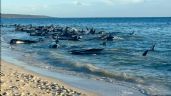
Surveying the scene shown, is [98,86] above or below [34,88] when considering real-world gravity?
below

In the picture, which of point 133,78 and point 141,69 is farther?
point 141,69

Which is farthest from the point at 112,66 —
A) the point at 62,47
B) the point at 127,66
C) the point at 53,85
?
the point at 62,47

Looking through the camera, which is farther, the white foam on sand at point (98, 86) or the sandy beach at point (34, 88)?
the white foam on sand at point (98, 86)

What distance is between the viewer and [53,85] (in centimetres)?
1833

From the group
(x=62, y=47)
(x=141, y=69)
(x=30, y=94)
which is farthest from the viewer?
(x=62, y=47)

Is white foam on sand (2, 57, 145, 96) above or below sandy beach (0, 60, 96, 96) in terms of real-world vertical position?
below

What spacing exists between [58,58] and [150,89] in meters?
14.5

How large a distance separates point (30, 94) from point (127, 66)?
12.5m

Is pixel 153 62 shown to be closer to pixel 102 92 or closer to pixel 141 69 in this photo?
pixel 141 69

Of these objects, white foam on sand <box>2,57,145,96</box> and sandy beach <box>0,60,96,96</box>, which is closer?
sandy beach <box>0,60,96,96</box>

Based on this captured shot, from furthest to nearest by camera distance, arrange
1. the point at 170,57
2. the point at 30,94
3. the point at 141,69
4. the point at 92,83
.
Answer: the point at 170,57, the point at 141,69, the point at 92,83, the point at 30,94

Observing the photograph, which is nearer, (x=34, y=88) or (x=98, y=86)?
(x=34, y=88)

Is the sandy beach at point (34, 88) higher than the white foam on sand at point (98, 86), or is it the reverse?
the sandy beach at point (34, 88)

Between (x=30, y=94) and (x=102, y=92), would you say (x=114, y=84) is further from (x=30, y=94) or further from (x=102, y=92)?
(x=30, y=94)
